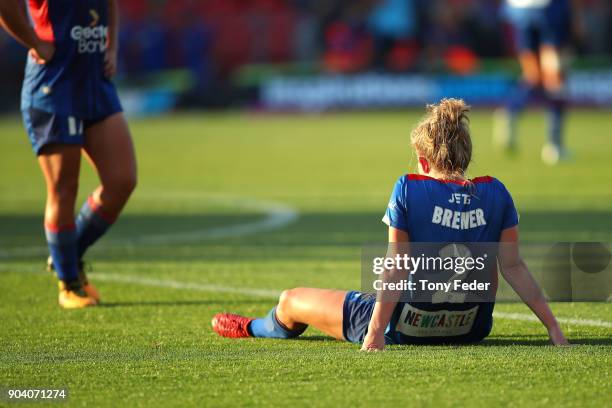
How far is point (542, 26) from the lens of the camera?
16391 millimetres

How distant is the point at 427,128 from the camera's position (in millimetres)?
5109

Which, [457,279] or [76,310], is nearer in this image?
[457,279]

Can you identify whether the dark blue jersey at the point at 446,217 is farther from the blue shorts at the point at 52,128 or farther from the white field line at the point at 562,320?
the blue shorts at the point at 52,128

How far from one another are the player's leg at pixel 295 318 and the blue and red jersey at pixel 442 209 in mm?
554

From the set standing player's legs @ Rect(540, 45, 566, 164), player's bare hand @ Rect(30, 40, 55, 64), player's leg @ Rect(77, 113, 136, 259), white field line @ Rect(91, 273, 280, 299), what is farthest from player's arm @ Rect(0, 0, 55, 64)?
standing player's legs @ Rect(540, 45, 566, 164)

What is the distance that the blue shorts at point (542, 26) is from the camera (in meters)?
16.2

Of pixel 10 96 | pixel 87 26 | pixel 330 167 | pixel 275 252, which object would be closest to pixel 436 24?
pixel 10 96

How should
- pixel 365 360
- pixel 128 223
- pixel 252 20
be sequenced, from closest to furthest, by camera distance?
pixel 365 360 → pixel 128 223 → pixel 252 20

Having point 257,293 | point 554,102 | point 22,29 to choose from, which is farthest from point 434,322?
point 554,102

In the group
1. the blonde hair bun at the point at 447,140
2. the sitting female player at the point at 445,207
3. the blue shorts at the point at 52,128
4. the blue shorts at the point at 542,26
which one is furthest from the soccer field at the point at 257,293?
the blue shorts at the point at 542,26

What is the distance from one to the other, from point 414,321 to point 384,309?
21 cm

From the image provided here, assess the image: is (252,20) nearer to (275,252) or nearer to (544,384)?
(275,252)

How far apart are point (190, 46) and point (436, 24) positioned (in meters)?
6.38

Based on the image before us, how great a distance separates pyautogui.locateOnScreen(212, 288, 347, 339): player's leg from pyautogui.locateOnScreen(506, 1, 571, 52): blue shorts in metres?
11.4
